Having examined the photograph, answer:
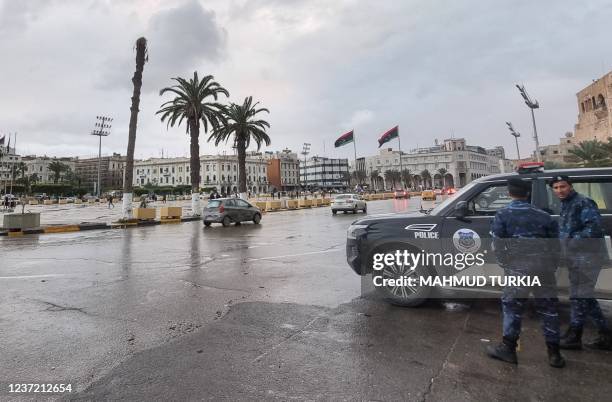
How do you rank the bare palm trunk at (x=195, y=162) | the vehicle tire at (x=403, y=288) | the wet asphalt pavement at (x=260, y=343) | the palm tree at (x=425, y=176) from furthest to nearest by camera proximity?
the palm tree at (x=425, y=176), the bare palm trunk at (x=195, y=162), the vehicle tire at (x=403, y=288), the wet asphalt pavement at (x=260, y=343)

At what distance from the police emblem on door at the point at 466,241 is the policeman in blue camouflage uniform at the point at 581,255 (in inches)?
38.3

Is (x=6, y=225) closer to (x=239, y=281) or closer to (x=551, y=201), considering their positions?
(x=239, y=281)

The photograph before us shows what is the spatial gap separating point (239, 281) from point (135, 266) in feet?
10.3

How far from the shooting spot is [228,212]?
750 inches

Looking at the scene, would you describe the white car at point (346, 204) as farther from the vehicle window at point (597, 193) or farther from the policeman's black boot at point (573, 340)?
the policeman's black boot at point (573, 340)

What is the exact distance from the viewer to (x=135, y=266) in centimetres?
809

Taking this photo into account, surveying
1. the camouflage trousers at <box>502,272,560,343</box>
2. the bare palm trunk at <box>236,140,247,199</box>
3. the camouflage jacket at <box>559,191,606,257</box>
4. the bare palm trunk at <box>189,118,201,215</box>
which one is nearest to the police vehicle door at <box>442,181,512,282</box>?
the camouflage jacket at <box>559,191,606,257</box>

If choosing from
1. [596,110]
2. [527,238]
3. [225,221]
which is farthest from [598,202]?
[596,110]

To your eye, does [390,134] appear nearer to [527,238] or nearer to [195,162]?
[195,162]

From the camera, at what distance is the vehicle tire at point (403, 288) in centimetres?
470

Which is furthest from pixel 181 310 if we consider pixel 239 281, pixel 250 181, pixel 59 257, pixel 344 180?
pixel 344 180

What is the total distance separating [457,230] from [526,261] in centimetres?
135

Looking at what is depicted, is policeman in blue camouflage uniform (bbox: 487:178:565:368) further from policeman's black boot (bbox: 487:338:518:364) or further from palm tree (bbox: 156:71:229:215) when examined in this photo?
palm tree (bbox: 156:71:229:215)

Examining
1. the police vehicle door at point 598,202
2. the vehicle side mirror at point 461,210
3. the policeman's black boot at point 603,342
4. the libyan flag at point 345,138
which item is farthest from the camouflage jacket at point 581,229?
the libyan flag at point 345,138
